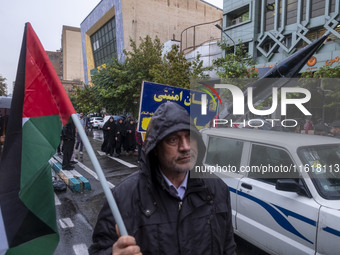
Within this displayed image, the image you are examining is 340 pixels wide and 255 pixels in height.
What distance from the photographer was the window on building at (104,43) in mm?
35938

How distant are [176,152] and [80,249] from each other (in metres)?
3.34

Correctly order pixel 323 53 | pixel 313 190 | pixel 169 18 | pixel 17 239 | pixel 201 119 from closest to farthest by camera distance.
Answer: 1. pixel 17 239
2. pixel 313 190
3. pixel 201 119
4. pixel 323 53
5. pixel 169 18

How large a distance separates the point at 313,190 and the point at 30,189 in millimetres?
2766

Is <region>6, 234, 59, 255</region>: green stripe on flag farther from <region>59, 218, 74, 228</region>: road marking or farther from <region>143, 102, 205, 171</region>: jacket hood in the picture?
<region>59, 218, 74, 228</region>: road marking

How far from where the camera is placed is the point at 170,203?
5.40ft

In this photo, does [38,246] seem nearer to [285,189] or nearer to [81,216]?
[285,189]

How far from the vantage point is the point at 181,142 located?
177cm

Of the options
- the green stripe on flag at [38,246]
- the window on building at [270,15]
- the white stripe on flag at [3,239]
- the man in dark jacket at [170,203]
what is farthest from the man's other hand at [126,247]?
the window on building at [270,15]

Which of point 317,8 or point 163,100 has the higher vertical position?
point 317,8

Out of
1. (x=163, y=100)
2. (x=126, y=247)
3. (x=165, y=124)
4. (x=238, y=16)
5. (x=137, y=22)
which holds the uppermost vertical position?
(x=137, y=22)

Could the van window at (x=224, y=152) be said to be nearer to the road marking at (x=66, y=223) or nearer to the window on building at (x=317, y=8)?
the road marking at (x=66, y=223)

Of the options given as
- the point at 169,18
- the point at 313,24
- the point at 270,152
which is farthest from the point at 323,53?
the point at 169,18

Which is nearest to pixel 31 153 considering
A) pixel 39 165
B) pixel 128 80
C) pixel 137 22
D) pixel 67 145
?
pixel 39 165

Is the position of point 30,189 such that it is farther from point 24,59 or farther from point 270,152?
point 270,152
